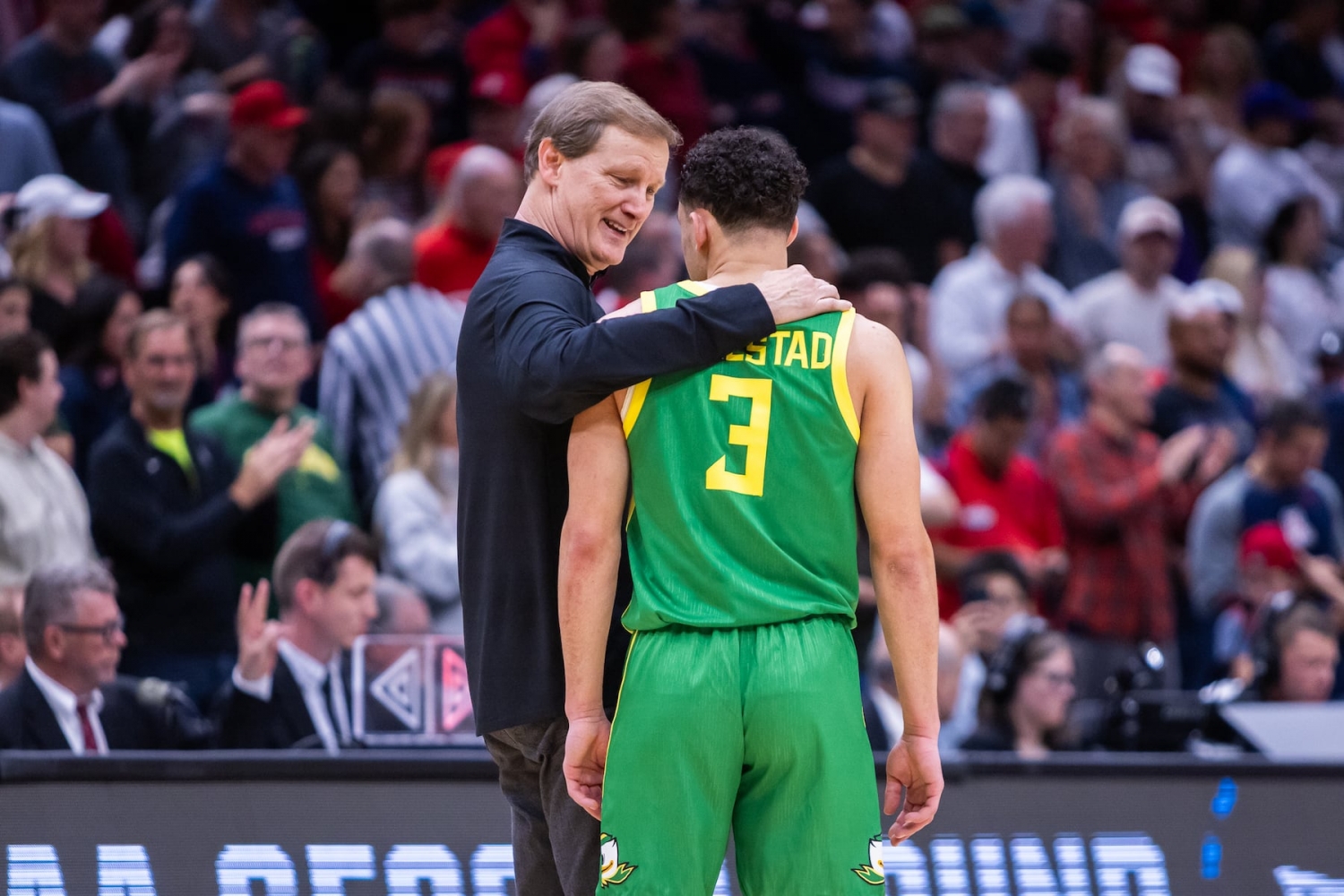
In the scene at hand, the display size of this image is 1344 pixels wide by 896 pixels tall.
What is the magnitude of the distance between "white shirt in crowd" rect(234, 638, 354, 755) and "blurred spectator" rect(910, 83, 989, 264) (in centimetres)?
587

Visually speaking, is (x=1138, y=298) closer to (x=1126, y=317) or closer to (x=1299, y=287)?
(x=1126, y=317)

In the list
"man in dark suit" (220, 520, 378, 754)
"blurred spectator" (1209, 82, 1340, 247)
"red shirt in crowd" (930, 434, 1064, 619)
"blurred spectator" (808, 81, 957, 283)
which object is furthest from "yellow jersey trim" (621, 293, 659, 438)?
"blurred spectator" (1209, 82, 1340, 247)

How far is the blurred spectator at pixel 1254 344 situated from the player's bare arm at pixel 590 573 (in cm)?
733

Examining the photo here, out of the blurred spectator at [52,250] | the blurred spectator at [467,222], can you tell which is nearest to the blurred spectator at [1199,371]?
the blurred spectator at [467,222]

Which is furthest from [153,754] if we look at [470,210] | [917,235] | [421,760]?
[917,235]

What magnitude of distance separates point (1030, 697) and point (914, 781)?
10.6 feet

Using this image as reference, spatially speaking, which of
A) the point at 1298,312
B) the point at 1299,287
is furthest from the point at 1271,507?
the point at 1299,287

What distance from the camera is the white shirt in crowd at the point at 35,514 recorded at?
20.6 feet

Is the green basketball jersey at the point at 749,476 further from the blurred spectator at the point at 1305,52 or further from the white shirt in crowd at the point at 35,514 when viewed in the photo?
the blurred spectator at the point at 1305,52

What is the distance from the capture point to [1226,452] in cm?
888

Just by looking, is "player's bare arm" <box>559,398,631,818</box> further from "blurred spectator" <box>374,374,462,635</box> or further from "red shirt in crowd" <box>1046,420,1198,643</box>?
"red shirt in crowd" <box>1046,420,1198,643</box>

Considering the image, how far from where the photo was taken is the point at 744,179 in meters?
3.45

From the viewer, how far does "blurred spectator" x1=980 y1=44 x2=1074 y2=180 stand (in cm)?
1164

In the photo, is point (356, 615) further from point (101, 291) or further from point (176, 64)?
point (176, 64)
